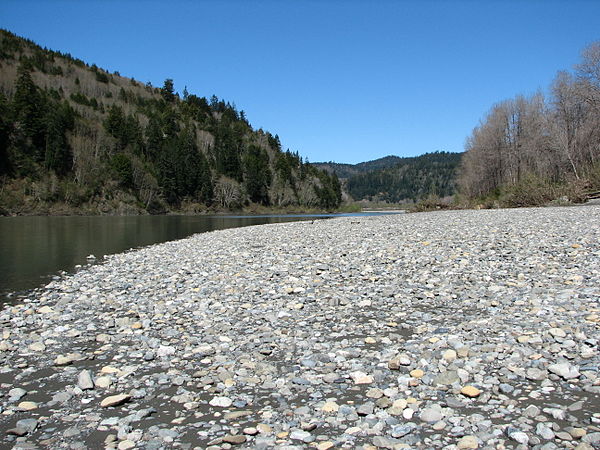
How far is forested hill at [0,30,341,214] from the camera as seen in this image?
101 m

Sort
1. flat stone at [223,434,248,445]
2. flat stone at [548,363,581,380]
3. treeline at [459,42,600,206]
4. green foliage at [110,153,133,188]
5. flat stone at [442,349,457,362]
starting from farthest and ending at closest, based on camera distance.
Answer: green foliage at [110,153,133,188] → treeline at [459,42,600,206] → flat stone at [442,349,457,362] → flat stone at [548,363,581,380] → flat stone at [223,434,248,445]

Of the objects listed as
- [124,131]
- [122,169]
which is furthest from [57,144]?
[124,131]

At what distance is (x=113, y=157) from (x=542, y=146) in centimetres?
10782

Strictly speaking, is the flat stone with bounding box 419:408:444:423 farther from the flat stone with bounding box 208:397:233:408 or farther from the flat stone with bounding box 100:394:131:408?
the flat stone with bounding box 100:394:131:408

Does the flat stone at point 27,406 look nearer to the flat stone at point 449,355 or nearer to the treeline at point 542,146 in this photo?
the flat stone at point 449,355

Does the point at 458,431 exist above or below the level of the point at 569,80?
below

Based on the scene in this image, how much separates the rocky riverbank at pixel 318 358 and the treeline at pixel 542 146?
36.5 metres

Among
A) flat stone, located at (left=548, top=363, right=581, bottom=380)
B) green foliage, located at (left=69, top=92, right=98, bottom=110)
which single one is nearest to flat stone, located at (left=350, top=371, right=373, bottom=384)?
flat stone, located at (left=548, top=363, right=581, bottom=380)

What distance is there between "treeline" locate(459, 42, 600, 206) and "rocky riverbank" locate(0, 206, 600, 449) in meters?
36.5

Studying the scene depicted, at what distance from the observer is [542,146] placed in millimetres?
62219

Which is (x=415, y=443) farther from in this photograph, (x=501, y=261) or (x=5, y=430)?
(x=501, y=261)

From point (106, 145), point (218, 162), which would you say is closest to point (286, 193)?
point (218, 162)

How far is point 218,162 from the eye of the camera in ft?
537

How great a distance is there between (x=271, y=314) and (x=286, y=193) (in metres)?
161
